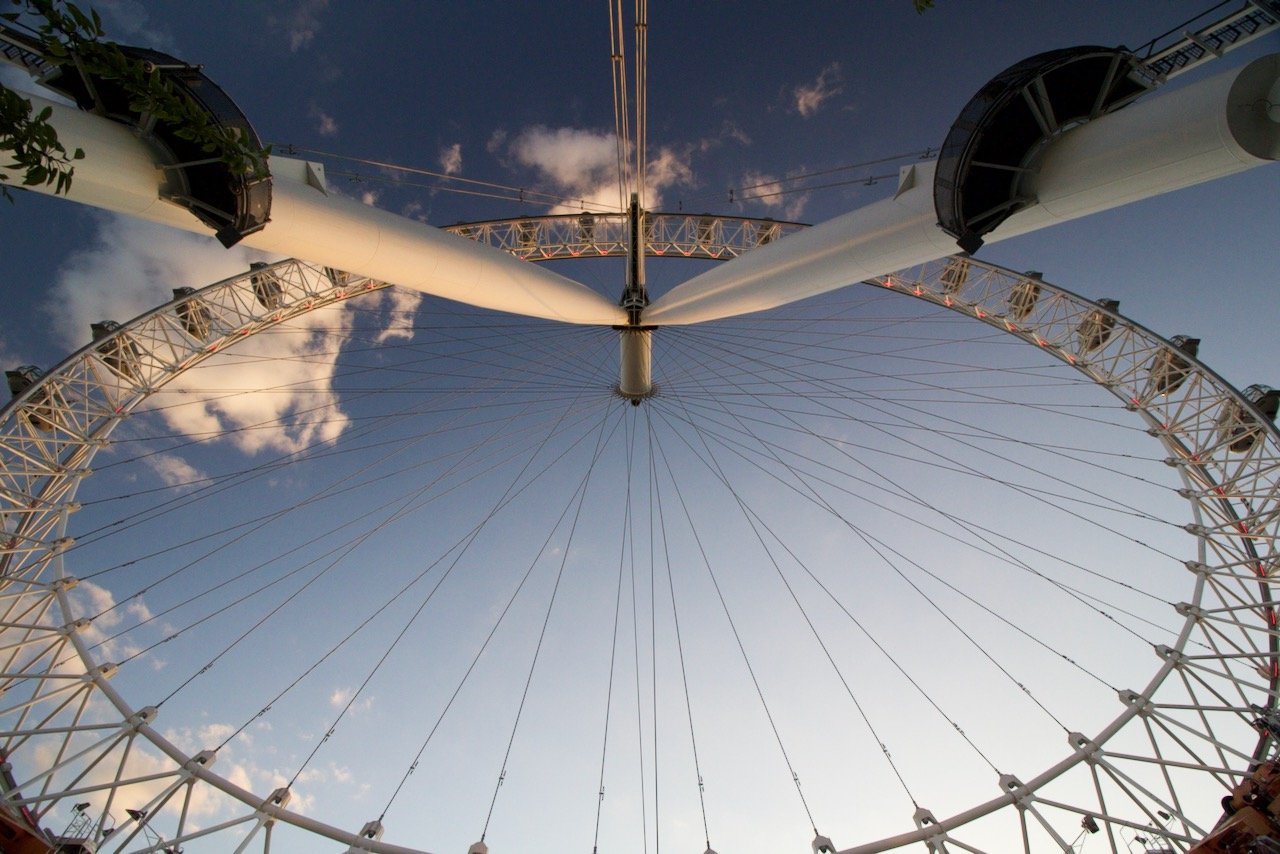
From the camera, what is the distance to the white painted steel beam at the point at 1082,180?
9.02 m

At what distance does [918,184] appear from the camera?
13.1 metres

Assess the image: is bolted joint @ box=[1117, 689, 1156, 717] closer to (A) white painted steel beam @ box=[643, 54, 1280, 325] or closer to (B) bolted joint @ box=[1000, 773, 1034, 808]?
(B) bolted joint @ box=[1000, 773, 1034, 808]

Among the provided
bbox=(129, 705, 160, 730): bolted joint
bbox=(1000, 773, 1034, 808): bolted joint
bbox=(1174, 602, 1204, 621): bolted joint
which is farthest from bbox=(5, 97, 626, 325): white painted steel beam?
bbox=(1174, 602, 1204, 621): bolted joint

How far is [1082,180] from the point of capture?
10.8 m

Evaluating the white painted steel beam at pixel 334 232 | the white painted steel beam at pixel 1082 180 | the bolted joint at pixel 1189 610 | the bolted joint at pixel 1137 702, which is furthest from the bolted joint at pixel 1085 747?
the white painted steel beam at pixel 334 232

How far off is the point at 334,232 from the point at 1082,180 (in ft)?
46.3

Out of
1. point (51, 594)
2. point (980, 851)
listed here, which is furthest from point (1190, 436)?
point (51, 594)

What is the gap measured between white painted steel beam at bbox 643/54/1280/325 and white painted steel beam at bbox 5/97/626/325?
556cm

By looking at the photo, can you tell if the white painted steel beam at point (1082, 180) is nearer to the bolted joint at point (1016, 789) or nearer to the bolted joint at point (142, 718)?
the bolted joint at point (1016, 789)

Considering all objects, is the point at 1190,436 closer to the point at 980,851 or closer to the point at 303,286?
the point at 980,851

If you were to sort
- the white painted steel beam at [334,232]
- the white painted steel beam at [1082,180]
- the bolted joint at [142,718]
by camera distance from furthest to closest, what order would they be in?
1. the bolted joint at [142,718]
2. the white painted steel beam at [334,232]
3. the white painted steel beam at [1082,180]

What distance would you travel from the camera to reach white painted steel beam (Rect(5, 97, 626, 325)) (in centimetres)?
996

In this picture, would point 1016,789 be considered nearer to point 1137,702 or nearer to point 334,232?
point 1137,702

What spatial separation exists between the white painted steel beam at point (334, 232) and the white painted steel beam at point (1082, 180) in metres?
5.56
